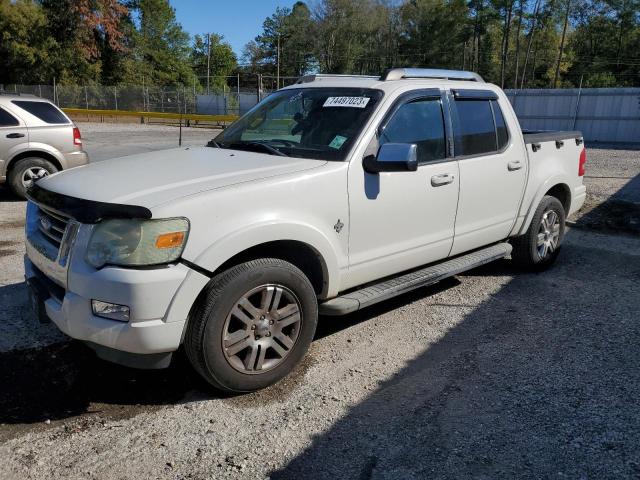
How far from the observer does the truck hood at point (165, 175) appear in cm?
305

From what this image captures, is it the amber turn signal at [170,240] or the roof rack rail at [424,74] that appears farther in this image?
the roof rack rail at [424,74]

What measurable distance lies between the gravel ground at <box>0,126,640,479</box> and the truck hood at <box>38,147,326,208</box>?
120 cm

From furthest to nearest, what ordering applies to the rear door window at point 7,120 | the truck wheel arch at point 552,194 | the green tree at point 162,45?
the green tree at point 162,45 → the rear door window at point 7,120 → the truck wheel arch at point 552,194

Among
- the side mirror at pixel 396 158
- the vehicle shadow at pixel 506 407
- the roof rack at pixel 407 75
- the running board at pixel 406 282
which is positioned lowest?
the vehicle shadow at pixel 506 407

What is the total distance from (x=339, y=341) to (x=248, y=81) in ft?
287

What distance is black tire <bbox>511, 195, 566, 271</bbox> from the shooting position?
5.53m

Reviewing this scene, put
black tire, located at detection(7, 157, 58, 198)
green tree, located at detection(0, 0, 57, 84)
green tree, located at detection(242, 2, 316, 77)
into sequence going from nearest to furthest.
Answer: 1. black tire, located at detection(7, 157, 58, 198)
2. green tree, located at detection(0, 0, 57, 84)
3. green tree, located at detection(242, 2, 316, 77)

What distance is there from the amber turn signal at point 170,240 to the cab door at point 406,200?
121 centimetres

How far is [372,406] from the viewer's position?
3.31 m

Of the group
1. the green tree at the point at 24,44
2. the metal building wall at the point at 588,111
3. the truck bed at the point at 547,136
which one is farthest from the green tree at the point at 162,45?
the truck bed at the point at 547,136

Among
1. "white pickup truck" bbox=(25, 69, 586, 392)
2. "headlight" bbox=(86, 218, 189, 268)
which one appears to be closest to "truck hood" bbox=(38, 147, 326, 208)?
"white pickup truck" bbox=(25, 69, 586, 392)

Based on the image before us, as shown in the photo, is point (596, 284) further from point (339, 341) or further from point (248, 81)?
point (248, 81)

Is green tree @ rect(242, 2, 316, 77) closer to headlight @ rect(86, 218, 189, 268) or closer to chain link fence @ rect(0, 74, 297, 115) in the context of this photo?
chain link fence @ rect(0, 74, 297, 115)

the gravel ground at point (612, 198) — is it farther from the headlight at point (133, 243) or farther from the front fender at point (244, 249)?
the headlight at point (133, 243)
